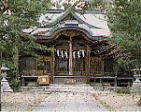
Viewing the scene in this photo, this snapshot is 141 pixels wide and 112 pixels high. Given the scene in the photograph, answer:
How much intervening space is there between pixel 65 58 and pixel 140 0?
18680 millimetres

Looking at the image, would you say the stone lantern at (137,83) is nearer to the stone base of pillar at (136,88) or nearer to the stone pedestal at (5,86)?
the stone base of pillar at (136,88)

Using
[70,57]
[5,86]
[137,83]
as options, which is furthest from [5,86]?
[137,83]

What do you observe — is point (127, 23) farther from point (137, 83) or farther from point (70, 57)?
point (70, 57)

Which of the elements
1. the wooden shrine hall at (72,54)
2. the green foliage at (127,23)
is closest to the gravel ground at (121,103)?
the green foliage at (127,23)

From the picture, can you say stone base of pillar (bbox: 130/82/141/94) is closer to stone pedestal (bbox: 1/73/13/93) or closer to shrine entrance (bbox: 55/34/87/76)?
shrine entrance (bbox: 55/34/87/76)

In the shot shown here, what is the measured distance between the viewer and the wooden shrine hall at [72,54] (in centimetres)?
3250

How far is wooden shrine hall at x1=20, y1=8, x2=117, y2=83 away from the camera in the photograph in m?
32.5

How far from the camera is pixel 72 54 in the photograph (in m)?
34.0

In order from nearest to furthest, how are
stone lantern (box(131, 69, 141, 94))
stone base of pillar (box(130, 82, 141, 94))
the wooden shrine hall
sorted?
stone base of pillar (box(130, 82, 141, 94))
stone lantern (box(131, 69, 141, 94))
the wooden shrine hall

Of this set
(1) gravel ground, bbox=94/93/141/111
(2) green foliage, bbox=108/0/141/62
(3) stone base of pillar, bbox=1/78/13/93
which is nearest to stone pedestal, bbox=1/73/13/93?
(3) stone base of pillar, bbox=1/78/13/93

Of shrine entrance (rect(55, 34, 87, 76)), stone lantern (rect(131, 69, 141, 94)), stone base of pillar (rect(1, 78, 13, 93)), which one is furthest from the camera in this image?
shrine entrance (rect(55, 34, 87, 76))

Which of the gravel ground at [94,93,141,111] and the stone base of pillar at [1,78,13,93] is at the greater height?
the gravel ground at [94,93,141,111]

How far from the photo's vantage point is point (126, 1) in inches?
658

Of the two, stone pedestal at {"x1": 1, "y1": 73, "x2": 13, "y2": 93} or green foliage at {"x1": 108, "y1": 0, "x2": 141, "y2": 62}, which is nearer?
green foliage at {"x1": 108, "y1": 0, "x2": 141, "y2": 62}
